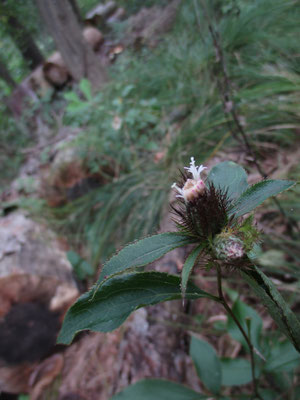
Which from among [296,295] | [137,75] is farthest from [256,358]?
[137,75]

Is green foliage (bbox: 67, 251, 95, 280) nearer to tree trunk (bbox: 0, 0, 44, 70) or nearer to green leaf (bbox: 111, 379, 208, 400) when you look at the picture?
green leaf (bbox: 111, 379, 208, 400)

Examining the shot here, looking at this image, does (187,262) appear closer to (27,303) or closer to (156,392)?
(156,392)

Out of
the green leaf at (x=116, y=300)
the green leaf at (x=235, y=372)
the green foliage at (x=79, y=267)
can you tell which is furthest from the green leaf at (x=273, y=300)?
the green foliage at (x=79, y=267)

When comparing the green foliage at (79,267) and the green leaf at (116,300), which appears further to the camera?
the green foliage at (79,267)

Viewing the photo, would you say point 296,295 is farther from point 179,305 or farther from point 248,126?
point 248,126

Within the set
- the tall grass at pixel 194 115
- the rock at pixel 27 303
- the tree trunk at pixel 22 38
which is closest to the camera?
the rock at pixel 27 303

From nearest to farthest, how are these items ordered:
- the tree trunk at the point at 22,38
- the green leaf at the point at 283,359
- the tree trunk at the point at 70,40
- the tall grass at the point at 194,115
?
the green leaf at the point at 283,359, the tall grass at the point at 194,115, the tree trunk at the point at 70,40, the tree trunk at the point at 22,38

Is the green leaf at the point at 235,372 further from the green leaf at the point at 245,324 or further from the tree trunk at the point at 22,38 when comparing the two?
the tree trunk at the point at 22,38
